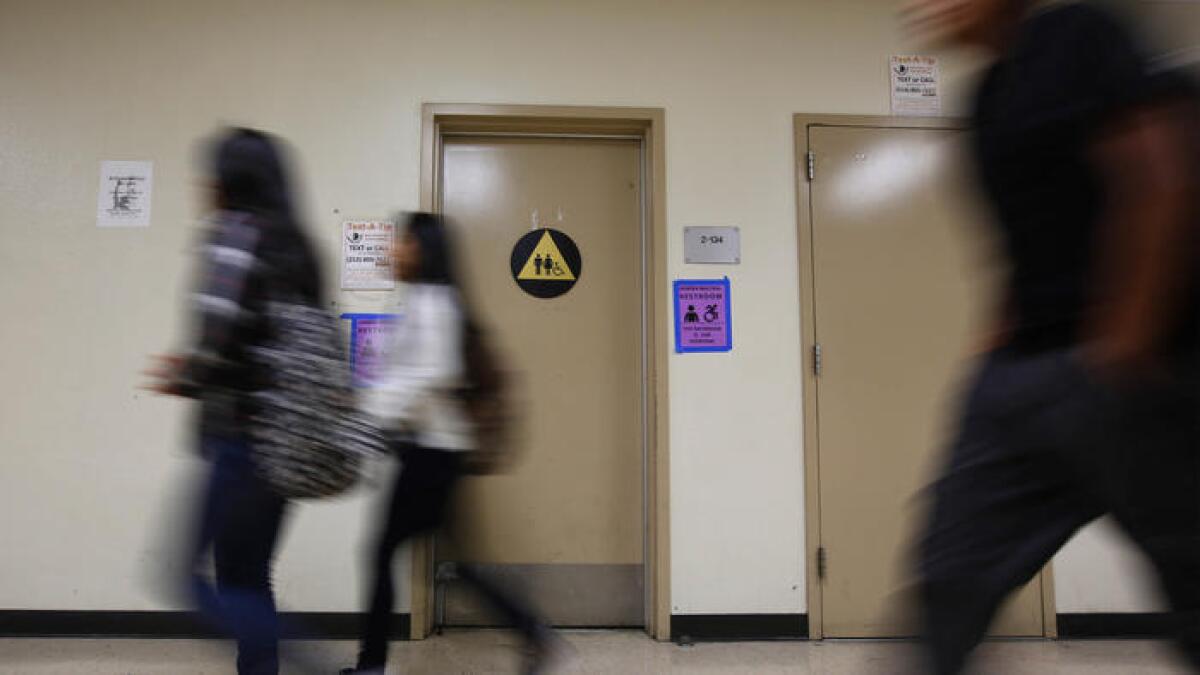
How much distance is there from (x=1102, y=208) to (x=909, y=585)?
503 mm

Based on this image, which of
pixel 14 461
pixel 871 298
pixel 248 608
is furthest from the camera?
pixel 871 298

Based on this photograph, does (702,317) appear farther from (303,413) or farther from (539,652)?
(303,413)

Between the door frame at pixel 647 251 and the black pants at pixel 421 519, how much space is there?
3.03 feet

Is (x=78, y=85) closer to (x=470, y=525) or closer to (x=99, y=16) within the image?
(x=99, y=16)

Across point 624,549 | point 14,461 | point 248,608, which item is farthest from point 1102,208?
point 14,461

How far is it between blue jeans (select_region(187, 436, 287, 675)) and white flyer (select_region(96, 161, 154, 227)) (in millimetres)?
1855

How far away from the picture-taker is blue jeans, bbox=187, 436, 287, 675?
1.35m

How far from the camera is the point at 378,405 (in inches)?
64.3

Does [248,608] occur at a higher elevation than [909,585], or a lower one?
lower

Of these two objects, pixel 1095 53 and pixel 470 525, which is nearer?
pixel 1095 53

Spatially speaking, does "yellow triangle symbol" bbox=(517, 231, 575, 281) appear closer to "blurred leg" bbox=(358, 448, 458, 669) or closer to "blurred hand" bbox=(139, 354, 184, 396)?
"blurred leg" bbox=(358, 448, 458, 669)

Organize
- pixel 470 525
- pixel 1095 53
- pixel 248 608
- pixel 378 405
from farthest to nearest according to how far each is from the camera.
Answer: pixel 470 525 < pixel 378 405 < pixel 248 608 < pixel 1095 53

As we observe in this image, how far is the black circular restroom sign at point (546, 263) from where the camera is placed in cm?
294

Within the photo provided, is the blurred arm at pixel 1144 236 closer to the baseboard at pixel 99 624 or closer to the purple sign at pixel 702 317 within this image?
the purple sign at pixel 702 317
